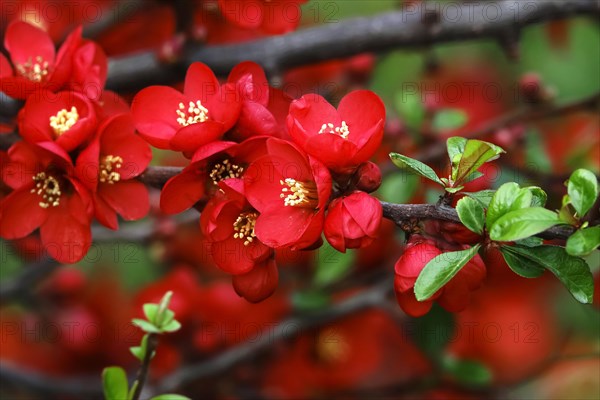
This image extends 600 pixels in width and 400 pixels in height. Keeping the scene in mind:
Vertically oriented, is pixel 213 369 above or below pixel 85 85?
below

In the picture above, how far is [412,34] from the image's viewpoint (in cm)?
112

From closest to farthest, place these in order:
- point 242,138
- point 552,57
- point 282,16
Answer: point 242,138, point 282,16, point 552,57

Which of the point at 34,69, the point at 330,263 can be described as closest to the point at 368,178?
the point at 34,69

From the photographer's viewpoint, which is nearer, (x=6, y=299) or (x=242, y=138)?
(x=242, y=138)

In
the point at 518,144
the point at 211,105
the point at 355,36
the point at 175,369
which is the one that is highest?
the point at 211,105

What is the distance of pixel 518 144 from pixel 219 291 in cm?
57

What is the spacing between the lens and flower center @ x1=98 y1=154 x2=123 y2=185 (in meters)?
0.73

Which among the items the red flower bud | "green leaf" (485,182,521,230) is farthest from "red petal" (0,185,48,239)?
"green leaf" (485,182,521,230)

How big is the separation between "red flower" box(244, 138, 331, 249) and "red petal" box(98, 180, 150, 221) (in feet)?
0.45

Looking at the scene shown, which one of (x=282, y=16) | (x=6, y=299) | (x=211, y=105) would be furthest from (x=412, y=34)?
(x=6, y=299)

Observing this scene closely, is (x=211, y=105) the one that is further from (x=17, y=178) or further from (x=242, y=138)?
(x=17, y=178)

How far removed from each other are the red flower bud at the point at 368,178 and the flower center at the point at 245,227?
11 centimetres

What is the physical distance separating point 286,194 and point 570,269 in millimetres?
256

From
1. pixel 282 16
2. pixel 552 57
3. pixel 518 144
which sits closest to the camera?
pixel 282 16
